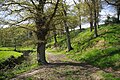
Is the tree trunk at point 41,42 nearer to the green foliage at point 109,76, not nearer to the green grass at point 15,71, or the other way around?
the green grass at point 15,71

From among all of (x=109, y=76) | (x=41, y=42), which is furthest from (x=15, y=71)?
(x=109, y=76)

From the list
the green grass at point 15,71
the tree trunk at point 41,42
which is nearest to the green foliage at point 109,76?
the green grass at point 15,71

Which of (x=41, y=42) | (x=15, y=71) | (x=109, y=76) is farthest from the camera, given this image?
(x=41, y=42)

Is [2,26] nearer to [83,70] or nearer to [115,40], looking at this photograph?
[83,70]

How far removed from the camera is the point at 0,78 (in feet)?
72.6

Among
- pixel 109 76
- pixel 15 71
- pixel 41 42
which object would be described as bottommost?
pixel 15 71

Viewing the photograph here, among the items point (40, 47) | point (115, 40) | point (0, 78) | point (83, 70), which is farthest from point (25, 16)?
point (115, 40)

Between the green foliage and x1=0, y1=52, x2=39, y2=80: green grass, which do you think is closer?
the green foliage

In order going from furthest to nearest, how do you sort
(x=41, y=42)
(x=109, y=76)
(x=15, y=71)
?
(x=41, y=42) → (x=15, y=71) → (x=109, y=76)

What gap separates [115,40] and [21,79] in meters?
17.6

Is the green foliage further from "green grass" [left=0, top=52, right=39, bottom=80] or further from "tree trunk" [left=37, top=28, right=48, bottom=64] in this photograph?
"tree trunk" [left=37, top=28, right=48, bottom=64]

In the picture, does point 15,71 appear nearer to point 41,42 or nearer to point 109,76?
point 41,42

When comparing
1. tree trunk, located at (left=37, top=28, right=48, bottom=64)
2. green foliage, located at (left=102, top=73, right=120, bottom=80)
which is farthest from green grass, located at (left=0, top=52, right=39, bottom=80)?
green foliage, located at (left=102, top=73, right=120, bottom=80)

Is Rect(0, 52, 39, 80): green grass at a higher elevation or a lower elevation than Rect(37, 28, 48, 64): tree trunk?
lower
